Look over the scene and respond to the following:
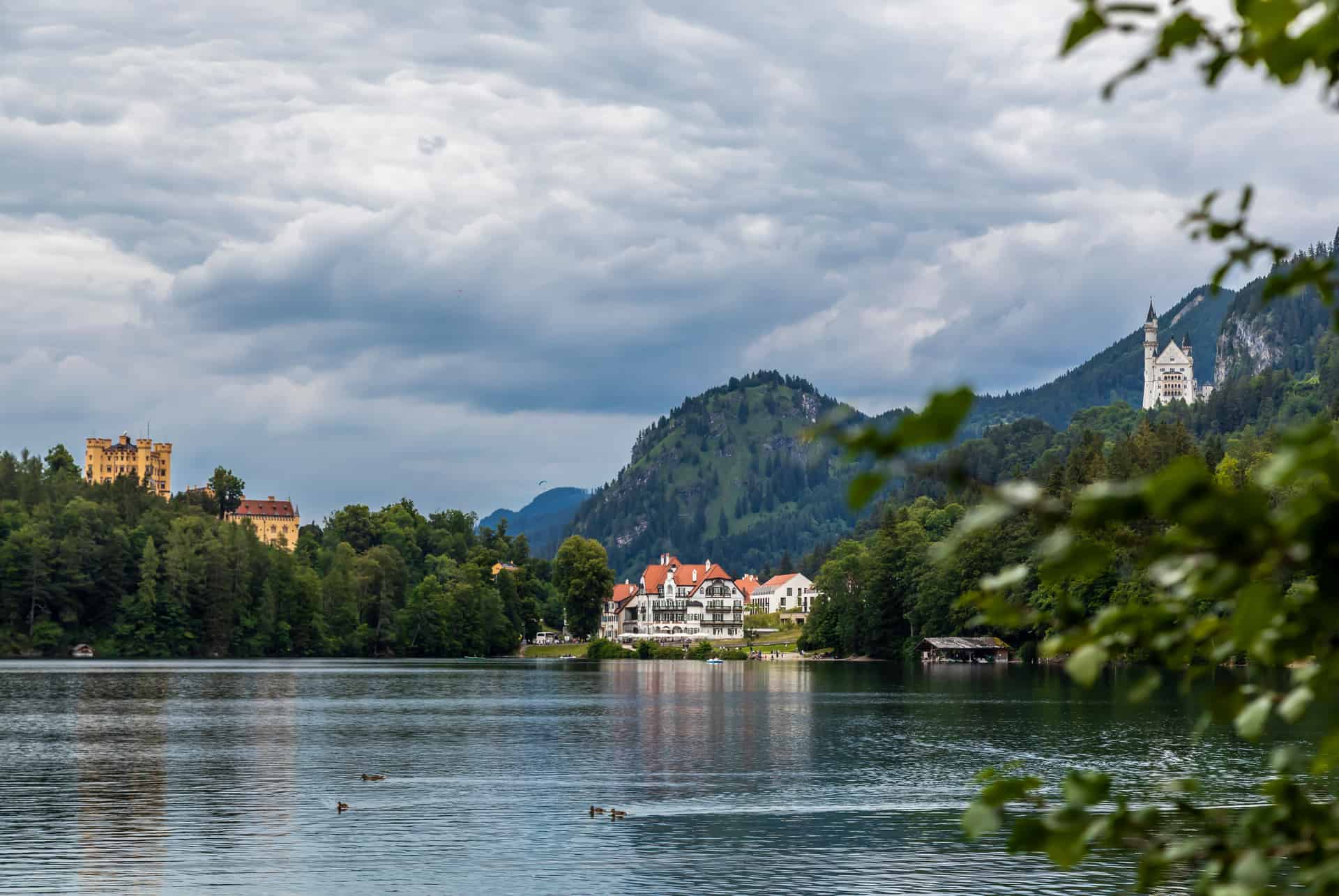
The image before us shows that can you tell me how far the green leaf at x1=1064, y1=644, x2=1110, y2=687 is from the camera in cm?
404

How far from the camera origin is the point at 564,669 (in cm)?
16088

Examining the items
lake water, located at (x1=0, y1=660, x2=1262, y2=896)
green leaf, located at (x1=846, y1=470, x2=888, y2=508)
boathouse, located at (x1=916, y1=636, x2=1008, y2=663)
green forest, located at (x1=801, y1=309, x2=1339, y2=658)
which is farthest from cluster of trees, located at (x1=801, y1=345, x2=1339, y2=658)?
green leaf, located at (x1=846, y1=470, x2=888, y2=508)

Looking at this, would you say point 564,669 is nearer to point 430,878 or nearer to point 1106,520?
point 430,878

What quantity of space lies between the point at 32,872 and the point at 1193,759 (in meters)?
38.6

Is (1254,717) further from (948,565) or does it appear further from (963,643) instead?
(963,643)

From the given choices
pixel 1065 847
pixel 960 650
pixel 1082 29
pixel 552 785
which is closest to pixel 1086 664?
pixel 1065 847

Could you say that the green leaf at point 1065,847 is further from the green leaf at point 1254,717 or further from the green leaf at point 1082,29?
the green leaf at point 1082,29

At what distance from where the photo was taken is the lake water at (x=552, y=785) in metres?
32.0

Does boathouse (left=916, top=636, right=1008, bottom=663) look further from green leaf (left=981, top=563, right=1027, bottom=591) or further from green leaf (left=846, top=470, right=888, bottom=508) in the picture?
green leaf (left=846, top=470, right=888, bottom=508)

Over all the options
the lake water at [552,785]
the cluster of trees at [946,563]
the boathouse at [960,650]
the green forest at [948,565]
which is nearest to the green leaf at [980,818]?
the lake water at [552,785]

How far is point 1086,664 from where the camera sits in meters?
4.10

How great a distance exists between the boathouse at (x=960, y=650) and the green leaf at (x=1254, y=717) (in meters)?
153

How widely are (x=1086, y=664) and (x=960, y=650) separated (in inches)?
6211

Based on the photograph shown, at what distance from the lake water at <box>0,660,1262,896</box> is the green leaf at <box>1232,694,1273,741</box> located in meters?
26.5
